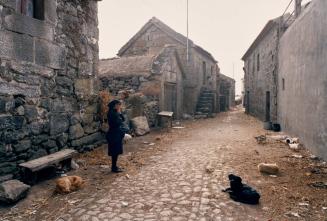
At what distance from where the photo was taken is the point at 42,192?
185 inches

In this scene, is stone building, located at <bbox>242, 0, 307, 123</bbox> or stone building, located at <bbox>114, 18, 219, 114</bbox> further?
stone building, located at <bbox>114, 18, 219, 114</bbox>

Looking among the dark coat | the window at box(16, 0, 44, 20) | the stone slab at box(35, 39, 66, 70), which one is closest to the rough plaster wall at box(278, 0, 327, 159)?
the dark coat

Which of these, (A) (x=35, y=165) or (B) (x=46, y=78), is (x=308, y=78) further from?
(A) (x=35, y=165)

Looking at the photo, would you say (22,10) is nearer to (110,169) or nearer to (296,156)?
(110,169)

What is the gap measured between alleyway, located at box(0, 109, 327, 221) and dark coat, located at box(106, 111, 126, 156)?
1.63 ft

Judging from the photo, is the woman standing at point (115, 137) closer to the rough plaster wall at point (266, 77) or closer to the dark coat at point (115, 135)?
the dark coat at point (115, 135)

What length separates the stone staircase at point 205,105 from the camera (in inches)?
781

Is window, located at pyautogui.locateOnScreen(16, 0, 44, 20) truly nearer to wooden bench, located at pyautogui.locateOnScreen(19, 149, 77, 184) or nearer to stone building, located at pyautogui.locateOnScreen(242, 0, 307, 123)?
wooden bench, located at pyautogui.locateOnScreen(19, 149, 77, 184)

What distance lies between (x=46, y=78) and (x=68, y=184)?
2367 mm

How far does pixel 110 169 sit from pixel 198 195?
7.77 feet

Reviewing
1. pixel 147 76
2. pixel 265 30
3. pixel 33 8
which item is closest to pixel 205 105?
pixel 265 30

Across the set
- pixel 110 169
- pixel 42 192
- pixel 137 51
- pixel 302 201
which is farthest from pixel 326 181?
pixel 137 51

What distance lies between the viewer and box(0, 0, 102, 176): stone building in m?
4.86

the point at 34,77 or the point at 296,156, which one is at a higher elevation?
the point at 34,77
